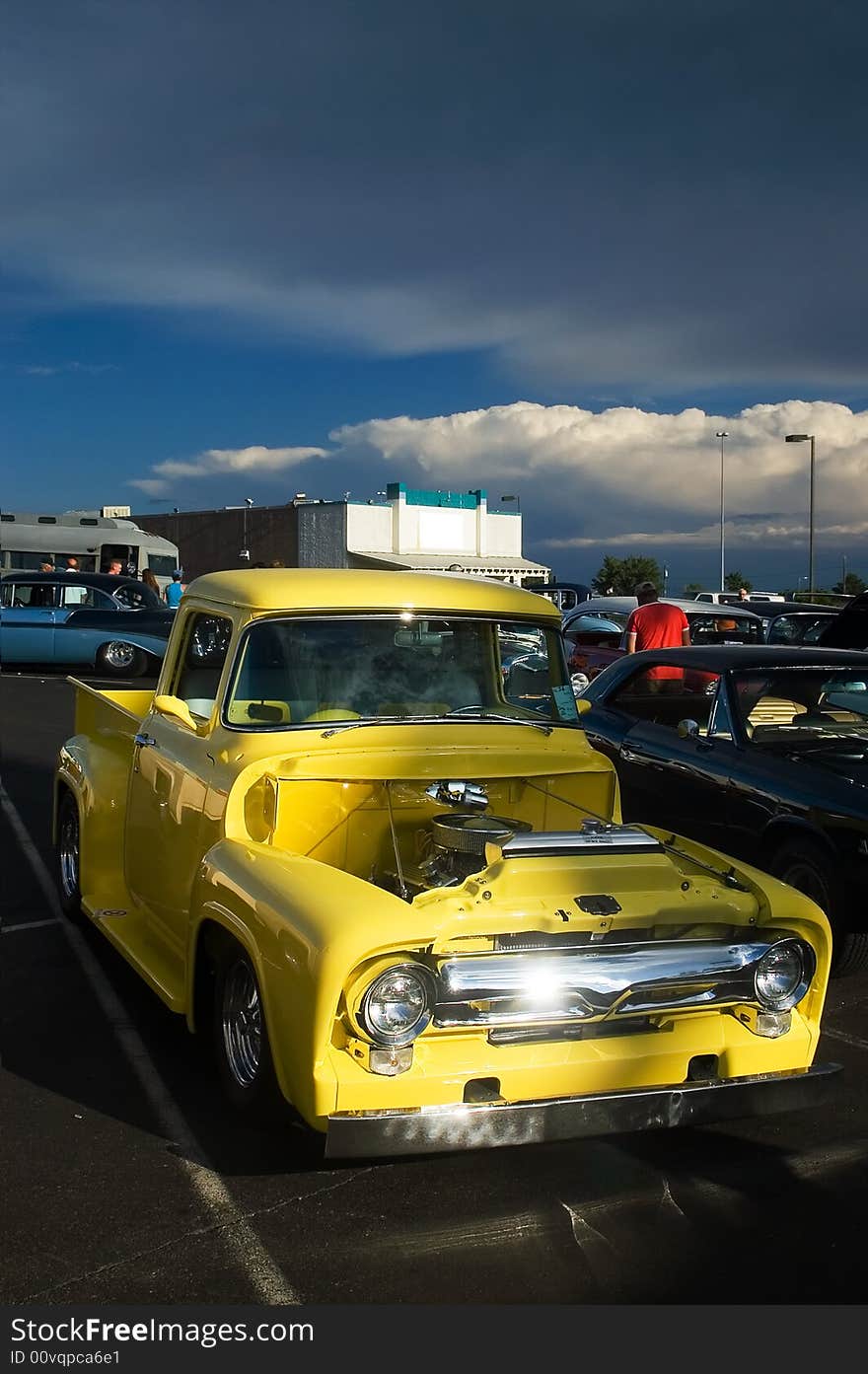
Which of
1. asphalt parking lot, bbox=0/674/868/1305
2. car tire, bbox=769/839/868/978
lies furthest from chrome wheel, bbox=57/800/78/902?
car tire, bbox=769/839/868/978

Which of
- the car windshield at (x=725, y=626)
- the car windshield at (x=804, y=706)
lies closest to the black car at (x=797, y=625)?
the car windshield at (x=725, y=626)

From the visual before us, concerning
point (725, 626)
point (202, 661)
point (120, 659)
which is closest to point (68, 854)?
point (202, 661)

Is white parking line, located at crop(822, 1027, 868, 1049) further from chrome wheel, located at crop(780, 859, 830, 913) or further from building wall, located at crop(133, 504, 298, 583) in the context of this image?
building wall, located at crop(133, 504, 298, 583)

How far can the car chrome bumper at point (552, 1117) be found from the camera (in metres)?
3.44

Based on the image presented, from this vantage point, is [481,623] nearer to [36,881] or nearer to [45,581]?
[36,881]

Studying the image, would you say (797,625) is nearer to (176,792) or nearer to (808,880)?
(808,880)

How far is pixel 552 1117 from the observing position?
11.7 ft

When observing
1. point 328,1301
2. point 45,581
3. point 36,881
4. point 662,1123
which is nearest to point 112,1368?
point 328,1301

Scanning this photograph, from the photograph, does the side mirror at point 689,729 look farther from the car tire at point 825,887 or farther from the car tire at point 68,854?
the car tire at point 68,854

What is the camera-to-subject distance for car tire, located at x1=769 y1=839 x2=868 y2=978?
5.73 m

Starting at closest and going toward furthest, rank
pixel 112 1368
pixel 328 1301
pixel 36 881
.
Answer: pixel 112 1368 < pixel 328 1301 < pixel 36 881

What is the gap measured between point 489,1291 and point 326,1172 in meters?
0.86

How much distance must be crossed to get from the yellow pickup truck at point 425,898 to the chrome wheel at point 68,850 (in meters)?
0.68

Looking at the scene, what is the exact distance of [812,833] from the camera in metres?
5.93
